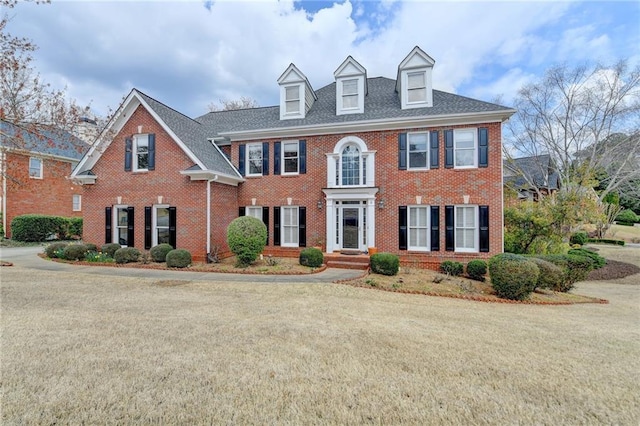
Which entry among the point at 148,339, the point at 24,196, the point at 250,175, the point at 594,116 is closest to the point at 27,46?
the point at 250,175

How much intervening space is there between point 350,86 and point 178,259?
11921 millimetres

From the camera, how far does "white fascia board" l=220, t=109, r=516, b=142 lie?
1273 centimetres

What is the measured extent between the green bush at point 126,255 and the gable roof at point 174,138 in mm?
4693

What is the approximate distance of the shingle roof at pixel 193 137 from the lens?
14.2 m

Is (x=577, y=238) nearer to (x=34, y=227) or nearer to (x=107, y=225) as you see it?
(x=107, y=225)

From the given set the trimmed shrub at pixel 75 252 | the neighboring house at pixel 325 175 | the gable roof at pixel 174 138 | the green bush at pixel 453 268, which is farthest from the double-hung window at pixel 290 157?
the trimmed shrub at pixel 75 252

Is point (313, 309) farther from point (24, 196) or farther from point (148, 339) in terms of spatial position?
point (24, 196)

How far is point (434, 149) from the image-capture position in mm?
13414

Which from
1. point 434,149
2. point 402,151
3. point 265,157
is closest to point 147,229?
point 265,157

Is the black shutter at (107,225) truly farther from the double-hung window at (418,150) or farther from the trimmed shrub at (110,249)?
the double-hung window at (418,150)

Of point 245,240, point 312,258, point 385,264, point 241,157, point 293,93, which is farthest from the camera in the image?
point 293,93

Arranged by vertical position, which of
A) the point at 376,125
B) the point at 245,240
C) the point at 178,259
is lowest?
the point at 178,259

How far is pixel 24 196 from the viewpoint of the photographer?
22062 mm

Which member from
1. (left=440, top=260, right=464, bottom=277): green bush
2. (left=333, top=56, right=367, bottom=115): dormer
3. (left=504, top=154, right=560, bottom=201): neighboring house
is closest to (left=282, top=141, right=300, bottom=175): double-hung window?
(left=333, top=56, right=367, bottom=115): dormer
